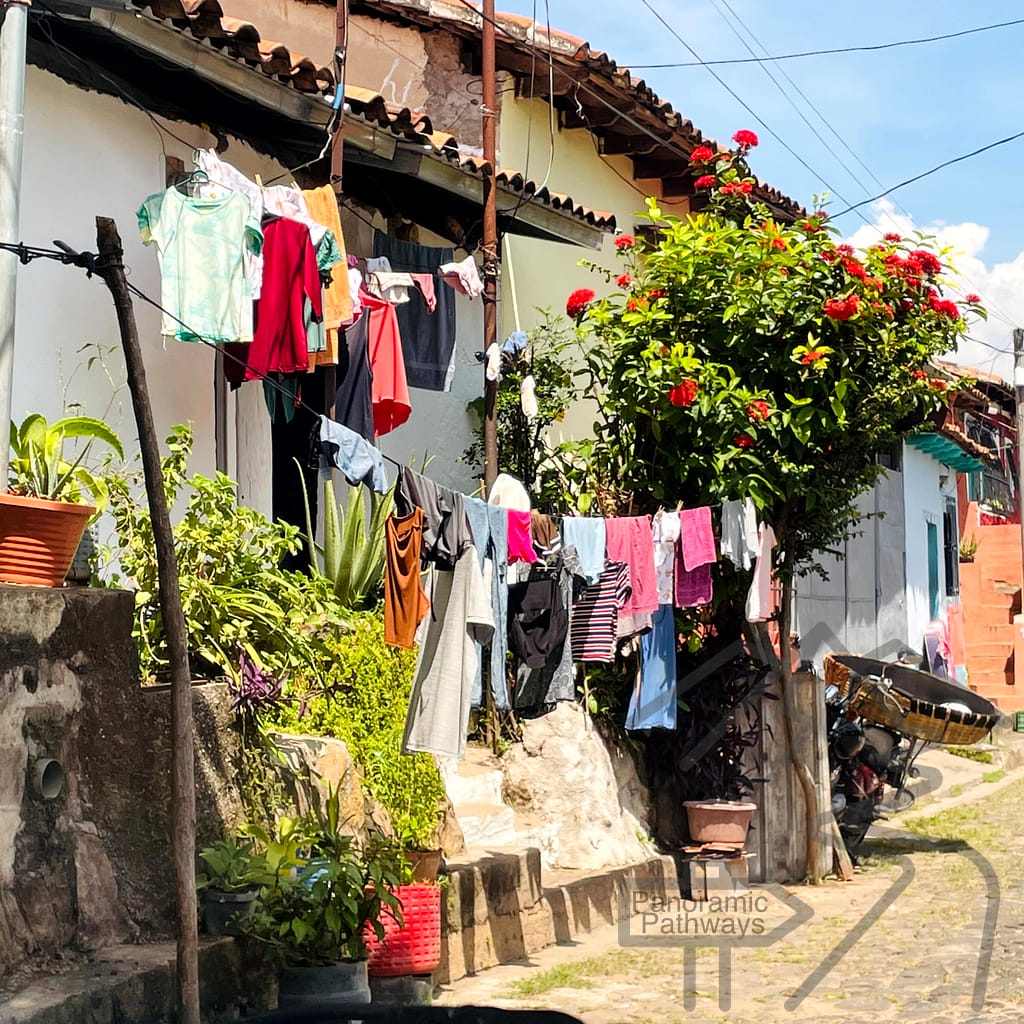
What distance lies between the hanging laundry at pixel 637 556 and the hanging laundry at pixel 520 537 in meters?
1.46

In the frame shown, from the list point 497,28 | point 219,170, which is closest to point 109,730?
point 219,170

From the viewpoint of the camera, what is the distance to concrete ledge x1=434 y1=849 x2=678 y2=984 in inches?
304

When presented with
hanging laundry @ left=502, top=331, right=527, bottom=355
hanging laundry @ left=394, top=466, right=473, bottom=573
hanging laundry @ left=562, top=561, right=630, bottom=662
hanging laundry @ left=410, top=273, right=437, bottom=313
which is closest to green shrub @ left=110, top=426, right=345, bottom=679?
hanging laundry @ left=394, top=466, right=473, bottom=573

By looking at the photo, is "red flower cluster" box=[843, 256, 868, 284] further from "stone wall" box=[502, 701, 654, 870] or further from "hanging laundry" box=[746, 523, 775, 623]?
"stone wall" box=[502, 701, 654, 870]

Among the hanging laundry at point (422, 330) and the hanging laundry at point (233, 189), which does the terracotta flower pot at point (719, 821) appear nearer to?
the hanging laundry at point (422, 330)

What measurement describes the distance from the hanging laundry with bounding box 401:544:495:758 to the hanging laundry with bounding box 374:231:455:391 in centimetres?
296

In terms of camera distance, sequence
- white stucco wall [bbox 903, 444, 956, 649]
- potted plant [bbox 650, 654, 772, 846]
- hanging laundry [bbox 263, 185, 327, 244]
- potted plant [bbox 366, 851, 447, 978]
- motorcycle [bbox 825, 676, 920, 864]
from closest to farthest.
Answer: potted plant [bbox 366, 851, 447, 978], hanging laundry [bbox 263, 185, 327, 244], potted plant [bbox 650, 654, 772, 846], motorcycle [bbox 825, 676, 920, 864], white stucco wall [bbox 903, 444, 956, 649]

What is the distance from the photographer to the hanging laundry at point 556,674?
9047mm

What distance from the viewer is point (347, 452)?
6602 mm

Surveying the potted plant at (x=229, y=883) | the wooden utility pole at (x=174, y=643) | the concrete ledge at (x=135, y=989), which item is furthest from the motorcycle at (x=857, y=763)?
the wooden utility pole at (x=174, y=643)

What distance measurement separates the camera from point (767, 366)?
1045 cm

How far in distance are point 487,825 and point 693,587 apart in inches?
93.3

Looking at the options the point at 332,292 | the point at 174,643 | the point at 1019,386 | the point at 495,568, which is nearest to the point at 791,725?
the point at 495,568

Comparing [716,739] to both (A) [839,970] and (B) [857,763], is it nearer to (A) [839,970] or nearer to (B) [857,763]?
(B) [857,763]
